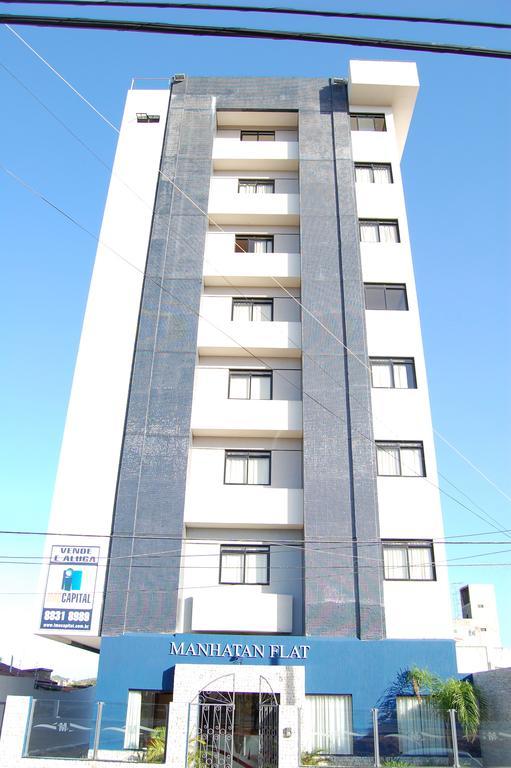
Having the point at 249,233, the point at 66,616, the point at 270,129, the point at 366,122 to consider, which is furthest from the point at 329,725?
the point at 270,129

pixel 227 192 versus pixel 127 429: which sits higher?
pixel 227 192

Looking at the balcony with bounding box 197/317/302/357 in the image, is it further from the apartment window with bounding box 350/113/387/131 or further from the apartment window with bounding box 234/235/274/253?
the apartment window with bounding box 350/113/387/131

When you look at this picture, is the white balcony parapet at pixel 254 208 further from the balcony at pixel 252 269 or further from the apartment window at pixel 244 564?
the apartment window at pixel 244 564

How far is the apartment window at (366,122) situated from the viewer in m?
29.4

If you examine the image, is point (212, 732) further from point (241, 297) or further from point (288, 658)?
point (241, 297)

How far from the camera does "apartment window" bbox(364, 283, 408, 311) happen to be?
82.5 feet

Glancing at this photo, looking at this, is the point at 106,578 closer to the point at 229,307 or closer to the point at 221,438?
the point at 221,438

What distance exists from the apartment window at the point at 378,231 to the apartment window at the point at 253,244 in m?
3.93

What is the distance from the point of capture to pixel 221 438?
23906mm

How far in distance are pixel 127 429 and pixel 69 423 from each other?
2.17 metres

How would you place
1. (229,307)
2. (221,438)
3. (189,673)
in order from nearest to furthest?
(189,673) → (221,438) → (229,307)

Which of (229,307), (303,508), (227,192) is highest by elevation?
(227,192)

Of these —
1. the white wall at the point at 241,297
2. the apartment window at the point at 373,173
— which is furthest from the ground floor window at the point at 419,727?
the apartment window at the point at 373,173

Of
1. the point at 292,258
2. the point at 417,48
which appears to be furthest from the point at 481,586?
the point at 417,48
